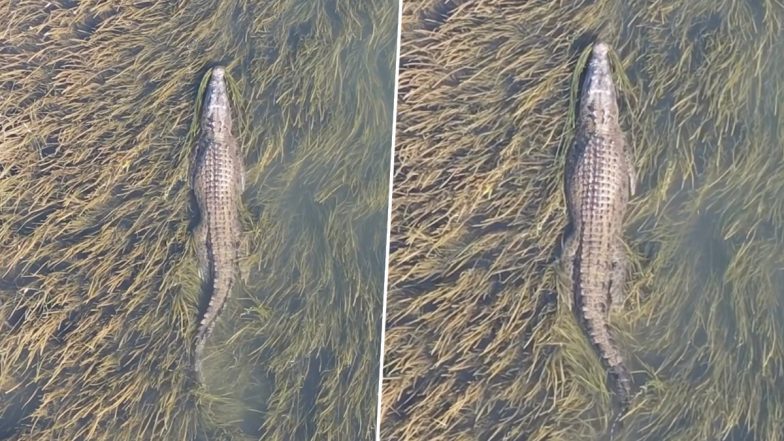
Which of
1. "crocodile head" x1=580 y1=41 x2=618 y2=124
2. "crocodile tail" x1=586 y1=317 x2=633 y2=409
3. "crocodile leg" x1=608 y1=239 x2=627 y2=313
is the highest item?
"crocodile head" x1=580 y1=41 x2=618 y2=124

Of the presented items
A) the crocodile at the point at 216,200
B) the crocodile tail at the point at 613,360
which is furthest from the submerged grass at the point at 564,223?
the crocodile at the point at 216,200

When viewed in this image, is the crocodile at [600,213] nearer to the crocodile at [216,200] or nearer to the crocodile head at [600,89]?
the crocodile head at [600,89]

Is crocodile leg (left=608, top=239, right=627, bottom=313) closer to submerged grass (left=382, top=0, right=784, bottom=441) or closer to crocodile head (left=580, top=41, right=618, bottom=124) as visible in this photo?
submerged grass (left=382, top=0, right=784, bottom=441)

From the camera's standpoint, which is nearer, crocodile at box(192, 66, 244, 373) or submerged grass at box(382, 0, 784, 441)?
submerged grass at box(382, 0, 784, 441)

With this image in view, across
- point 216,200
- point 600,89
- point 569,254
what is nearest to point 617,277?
point 569,254

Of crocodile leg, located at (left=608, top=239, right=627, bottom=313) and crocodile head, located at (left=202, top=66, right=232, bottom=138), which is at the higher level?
crocodile head, located at (left=202, top=66, right=232, bottom=138)

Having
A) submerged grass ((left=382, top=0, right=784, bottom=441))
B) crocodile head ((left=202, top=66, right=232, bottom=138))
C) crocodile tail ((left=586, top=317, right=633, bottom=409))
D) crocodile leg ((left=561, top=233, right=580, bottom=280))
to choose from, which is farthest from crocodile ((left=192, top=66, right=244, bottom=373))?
crocodile tail ((left=586, top=317, right=633, bottom=409))

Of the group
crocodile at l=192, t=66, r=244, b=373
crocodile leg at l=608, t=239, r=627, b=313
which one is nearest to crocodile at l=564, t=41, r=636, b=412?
crocodile leg at l=608, t=239, r=627, b=313
